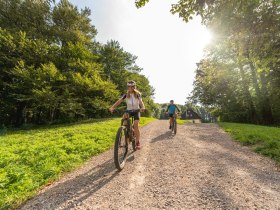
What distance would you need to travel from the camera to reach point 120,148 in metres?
5.19

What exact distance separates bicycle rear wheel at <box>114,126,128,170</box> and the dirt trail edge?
0.24 metres

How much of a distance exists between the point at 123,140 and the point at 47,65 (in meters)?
19.3

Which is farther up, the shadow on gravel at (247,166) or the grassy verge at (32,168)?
the shadow on gravel at (247,166)

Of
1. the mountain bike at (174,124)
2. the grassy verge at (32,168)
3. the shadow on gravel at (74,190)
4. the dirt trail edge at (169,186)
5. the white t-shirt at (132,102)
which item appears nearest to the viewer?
the dirt trail edge at (169,186)

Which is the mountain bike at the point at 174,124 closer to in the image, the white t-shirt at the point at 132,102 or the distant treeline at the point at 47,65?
the white t-shirt at the point at 132,102

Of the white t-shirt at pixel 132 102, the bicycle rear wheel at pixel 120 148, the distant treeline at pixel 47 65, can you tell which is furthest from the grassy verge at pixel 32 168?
the distant treeline at pixel 47 65

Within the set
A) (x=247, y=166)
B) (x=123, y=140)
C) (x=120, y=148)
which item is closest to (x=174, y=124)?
(x=247, y=166)

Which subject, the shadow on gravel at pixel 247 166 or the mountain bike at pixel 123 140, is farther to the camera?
the mountain bike at pixel 123 140

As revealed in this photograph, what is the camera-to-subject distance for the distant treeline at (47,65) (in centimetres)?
1969

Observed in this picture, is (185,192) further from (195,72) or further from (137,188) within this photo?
(195,72)

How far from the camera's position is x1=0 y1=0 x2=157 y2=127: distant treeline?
19.7 metres

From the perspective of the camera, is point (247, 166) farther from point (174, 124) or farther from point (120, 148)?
point (174, 124)

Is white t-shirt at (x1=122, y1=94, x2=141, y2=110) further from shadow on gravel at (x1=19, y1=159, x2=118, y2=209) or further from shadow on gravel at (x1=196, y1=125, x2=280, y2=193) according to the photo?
shadow on gravel at (x1=196, y1=125, x2=280, y2=193)

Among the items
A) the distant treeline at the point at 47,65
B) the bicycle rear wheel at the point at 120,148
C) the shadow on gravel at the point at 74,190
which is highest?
the distant treeline at the point at 47,65
